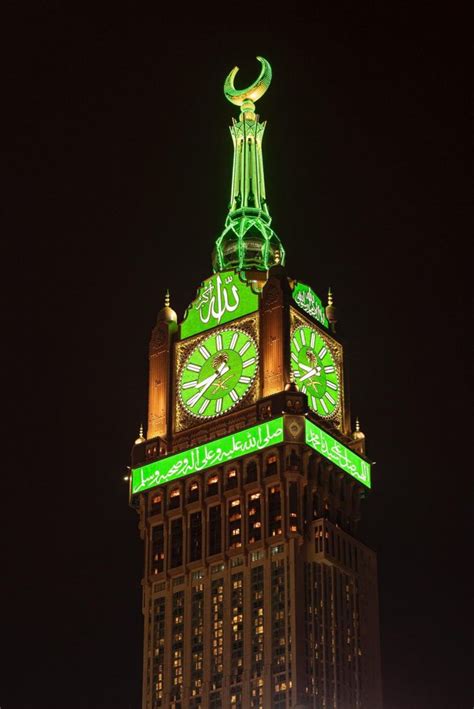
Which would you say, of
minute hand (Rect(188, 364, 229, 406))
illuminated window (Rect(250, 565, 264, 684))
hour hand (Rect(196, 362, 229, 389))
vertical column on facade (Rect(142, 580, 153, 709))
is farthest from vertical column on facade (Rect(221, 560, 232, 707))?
hour hand (Rect(196, 362, 229, 389))

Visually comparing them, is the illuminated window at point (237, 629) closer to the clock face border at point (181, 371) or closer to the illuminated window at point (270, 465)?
the illuminated window at point (270, 465)

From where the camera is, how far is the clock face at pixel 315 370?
17025 cm

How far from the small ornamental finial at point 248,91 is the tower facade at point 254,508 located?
21476mm

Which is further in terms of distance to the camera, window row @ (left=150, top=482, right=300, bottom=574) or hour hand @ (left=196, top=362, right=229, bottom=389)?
hour hand @ (left=196, top=362, right=229, bottom=389)

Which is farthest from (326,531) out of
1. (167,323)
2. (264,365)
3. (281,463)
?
(167,323)

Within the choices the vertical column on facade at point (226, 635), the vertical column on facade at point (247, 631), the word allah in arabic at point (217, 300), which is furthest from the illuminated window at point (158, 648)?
the word allah in arabic at point (217, 300)

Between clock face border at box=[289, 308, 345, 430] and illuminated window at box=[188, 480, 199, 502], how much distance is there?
560 inches

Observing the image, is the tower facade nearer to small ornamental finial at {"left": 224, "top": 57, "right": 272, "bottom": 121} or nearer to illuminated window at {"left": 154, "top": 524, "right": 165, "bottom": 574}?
illuminated window at {"left": 154, "top": 524, "right": 165, "bottom": 574}

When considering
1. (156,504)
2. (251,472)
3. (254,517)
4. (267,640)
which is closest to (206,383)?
(251,472)

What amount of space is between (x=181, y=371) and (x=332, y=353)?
1640cm

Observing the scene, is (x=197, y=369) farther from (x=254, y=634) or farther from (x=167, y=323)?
(x=254, y=634)

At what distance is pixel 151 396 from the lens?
582ft

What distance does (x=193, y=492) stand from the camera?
553 feet

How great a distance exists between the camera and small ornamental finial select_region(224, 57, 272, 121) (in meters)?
190
